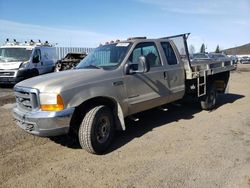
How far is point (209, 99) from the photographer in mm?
8492

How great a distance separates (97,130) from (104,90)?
27.6 inches

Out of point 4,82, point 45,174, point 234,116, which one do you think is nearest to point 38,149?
point 45,174

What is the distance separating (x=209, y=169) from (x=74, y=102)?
2311 mm

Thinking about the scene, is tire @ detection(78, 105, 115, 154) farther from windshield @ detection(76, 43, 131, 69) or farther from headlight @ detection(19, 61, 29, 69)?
headlight @ detection(19, 61, 29, 69)

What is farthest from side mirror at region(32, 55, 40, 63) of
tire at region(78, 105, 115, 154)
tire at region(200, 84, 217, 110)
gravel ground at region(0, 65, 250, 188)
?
tire at region(78, 105, 115, 154)

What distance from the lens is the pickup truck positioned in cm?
466

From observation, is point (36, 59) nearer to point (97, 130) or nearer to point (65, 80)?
point (65, 80)

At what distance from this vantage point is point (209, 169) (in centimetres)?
444

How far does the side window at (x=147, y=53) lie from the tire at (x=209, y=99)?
8.06 ft

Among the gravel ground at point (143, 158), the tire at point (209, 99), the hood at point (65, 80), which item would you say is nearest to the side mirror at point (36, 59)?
the gravel ground at point (143, 158)

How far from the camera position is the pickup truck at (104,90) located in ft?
15.3

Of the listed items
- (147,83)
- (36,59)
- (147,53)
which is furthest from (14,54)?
(147,83)

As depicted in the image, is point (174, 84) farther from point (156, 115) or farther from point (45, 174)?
point (45, 174)

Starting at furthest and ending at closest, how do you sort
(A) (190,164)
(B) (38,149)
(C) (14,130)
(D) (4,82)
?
(D) (4,82) < (C) (14,130) < (B) (38,149) < (A) (190,164)
